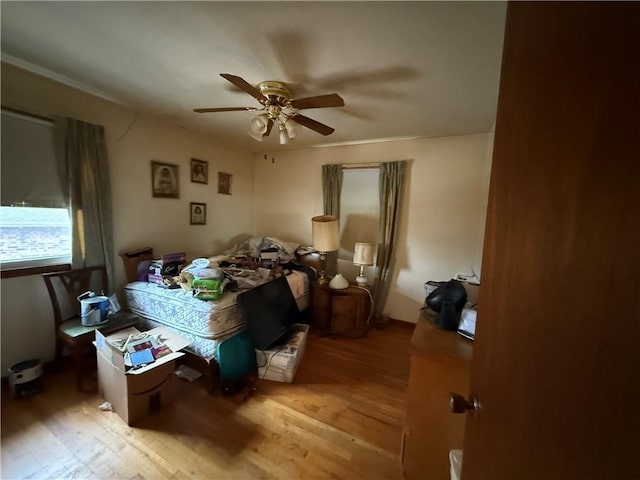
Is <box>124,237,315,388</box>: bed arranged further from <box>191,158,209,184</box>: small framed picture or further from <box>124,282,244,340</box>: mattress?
<box>191,158,209,184</box>: small framed picture

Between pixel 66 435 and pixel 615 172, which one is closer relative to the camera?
pixel 615 172

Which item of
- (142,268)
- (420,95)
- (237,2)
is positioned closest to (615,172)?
(237,2)

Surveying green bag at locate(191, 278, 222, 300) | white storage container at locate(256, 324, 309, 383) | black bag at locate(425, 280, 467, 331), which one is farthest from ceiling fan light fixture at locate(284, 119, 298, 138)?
white storage container at locate(256, 324, 309, 383)

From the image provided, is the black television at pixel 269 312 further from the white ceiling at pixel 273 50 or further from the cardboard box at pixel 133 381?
the white ceiling at pixel 273 50

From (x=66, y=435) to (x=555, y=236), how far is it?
255 centimetres

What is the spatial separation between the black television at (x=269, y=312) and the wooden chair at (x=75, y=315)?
100cm

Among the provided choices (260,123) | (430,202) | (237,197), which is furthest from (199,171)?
(430,202)

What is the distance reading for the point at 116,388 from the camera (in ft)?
5.31

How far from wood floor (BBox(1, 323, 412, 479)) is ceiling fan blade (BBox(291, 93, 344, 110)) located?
2.13 meters

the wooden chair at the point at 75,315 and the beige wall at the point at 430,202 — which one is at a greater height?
the beige wall at the point at 430,202

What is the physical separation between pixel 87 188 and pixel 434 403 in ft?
9.92

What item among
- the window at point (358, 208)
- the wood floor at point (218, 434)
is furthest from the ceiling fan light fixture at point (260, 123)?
the wood floor at point (218, 434)

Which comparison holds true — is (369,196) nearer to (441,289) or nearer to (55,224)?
(441,289)

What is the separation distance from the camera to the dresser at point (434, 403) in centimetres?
106
